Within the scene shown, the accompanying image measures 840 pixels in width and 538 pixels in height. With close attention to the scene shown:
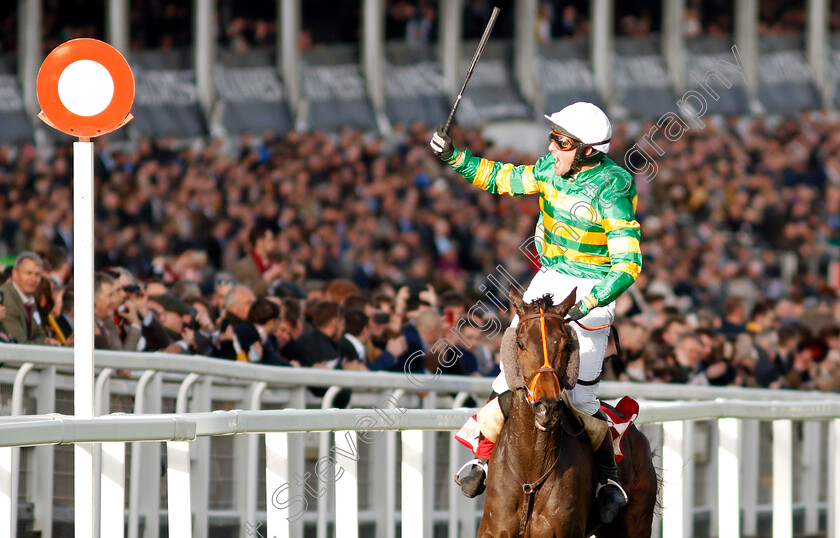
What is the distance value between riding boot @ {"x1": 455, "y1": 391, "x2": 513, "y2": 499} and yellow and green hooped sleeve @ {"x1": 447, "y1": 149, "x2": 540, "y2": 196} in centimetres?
74

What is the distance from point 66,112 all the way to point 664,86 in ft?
60.7

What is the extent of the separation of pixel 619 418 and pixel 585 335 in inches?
16.8

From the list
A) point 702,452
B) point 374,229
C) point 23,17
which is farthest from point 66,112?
point 23,17

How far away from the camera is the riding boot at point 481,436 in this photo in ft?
15.8

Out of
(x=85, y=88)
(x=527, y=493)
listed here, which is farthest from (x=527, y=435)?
(x=85, y=88)

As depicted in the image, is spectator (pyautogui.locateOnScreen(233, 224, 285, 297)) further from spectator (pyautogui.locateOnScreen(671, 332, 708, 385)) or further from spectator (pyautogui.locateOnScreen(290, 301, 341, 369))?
spectator (pyautogui.locateOnScreen(671, 332, 708, 385))

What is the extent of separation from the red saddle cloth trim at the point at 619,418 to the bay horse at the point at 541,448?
280 millimetres

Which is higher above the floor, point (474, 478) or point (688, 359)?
point (688, 359)

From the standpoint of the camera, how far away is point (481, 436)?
16.1 feet

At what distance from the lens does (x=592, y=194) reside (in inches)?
Result: 193

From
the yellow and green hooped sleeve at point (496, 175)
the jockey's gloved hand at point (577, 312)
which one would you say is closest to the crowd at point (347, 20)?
the yellow and green hooped sleeve at point (496, 175)

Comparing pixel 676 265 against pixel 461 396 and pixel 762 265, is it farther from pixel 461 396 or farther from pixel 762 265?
pixel 461 396

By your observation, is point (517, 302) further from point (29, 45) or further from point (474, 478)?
point (29, 45)

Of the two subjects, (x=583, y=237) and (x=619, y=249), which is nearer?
(x=619, y=249)
